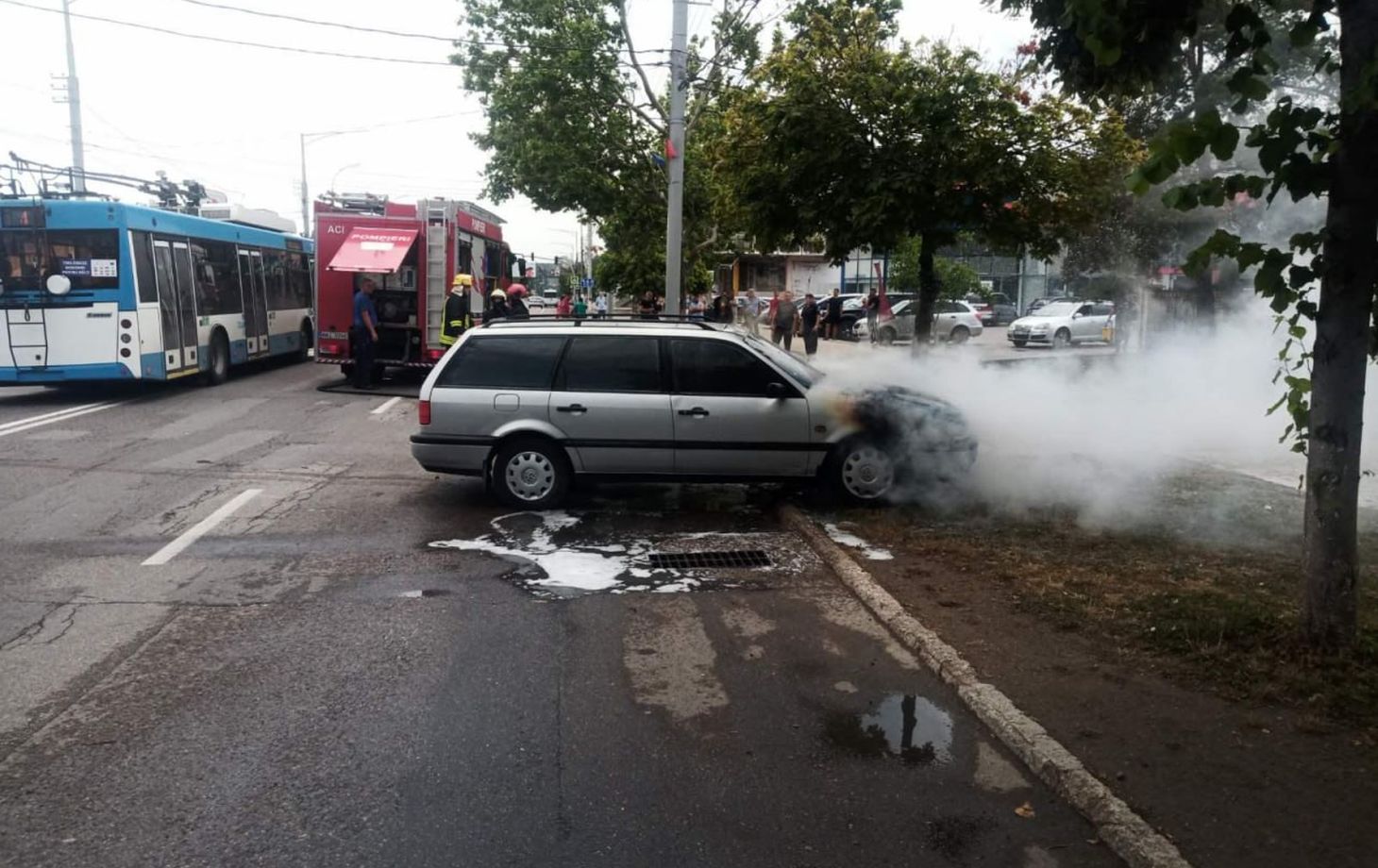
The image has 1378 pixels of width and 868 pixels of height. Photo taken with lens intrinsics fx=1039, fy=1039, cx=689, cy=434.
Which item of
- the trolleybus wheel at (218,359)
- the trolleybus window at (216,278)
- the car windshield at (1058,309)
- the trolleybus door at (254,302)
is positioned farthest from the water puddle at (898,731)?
the car windshield at (1058,309)

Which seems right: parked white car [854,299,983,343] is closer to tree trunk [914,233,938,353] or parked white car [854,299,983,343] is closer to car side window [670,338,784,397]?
tree trunk [914,233,938,353]

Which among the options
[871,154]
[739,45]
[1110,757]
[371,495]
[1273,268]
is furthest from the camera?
[739,45]

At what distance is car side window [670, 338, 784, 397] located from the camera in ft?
27.5

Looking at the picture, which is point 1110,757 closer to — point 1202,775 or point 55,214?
point 1202,775

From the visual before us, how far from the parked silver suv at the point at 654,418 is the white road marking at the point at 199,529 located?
1673 mm

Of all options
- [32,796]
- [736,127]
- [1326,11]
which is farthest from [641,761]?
[736,127]

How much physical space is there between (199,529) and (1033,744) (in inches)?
253

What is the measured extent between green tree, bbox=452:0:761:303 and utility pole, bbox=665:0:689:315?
4926 millimetres

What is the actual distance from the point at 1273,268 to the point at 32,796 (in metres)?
5.38

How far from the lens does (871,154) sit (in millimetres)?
10125

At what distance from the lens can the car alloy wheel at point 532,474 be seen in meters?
8.51

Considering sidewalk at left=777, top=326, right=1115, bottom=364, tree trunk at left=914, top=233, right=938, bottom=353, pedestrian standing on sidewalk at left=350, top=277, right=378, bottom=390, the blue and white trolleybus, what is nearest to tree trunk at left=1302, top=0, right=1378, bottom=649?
sidewalk at left=777, top=326, right=1115, bottom=364

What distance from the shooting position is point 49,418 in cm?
1339

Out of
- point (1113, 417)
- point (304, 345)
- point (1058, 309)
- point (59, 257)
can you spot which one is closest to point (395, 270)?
point (59, 257)
